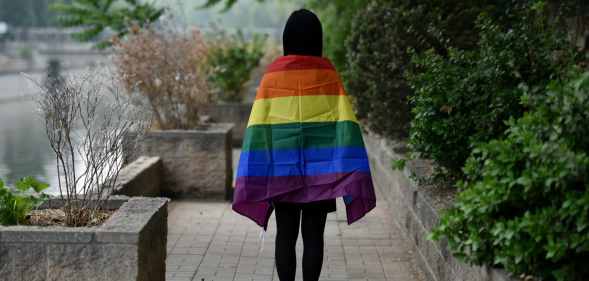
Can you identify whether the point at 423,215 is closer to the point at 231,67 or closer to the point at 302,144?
the point at 302,144

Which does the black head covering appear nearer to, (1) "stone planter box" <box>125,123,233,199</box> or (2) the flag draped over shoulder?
(2) the flag draped over shoulder

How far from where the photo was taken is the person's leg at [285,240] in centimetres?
511

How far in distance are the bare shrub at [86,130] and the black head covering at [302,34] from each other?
110 centimetres

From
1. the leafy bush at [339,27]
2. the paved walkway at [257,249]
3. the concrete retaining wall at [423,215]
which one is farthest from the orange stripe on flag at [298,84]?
the leafy bush at [339,27]

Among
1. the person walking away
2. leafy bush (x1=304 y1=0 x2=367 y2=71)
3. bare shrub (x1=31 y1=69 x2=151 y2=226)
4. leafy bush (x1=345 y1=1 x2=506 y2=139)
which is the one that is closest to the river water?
bare shrub (x1=31 y1=69 x2=151 y2=226)

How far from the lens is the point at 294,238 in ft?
16.9

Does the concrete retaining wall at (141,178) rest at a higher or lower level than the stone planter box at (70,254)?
lower

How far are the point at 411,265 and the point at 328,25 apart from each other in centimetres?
884

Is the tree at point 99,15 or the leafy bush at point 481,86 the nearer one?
the leafy bush at point 481,86

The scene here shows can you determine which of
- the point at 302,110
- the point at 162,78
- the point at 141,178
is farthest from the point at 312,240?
the point at 162,78

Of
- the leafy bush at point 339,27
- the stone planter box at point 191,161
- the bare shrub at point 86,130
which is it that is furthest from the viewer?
the leafy bush at point 339,27

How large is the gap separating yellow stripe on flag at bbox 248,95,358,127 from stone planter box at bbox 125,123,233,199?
4.43 metres

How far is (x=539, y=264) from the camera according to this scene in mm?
3791

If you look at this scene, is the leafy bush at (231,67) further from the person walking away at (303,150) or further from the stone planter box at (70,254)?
the stone planter box at (70,254)
